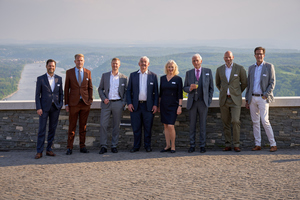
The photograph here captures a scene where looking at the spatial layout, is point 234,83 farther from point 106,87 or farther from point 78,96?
point 78,96

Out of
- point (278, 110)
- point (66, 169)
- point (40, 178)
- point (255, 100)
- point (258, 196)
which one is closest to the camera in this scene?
point (258, 196)

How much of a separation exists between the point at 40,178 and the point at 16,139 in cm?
259

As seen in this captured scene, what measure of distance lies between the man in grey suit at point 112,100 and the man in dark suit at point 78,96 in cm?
26

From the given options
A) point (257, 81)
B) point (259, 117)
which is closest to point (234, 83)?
point (257, 81)

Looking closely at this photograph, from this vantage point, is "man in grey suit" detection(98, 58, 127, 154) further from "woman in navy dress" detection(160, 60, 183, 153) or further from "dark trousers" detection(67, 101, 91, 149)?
"woman in navy dress" detection(160, 60, 183, 153)

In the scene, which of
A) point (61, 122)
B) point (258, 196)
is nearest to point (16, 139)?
point (61, 122)

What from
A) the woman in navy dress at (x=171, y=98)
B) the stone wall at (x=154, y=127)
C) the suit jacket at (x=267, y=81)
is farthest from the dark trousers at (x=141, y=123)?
the suit jacket at (x=267, y=81)

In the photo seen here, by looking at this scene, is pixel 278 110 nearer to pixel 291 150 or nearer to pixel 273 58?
pixel 291 150

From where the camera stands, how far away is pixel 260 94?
605 centimetres

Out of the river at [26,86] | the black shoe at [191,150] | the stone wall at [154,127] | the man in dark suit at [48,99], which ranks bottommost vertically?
the river at [26,86]

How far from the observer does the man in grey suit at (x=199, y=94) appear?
604cm

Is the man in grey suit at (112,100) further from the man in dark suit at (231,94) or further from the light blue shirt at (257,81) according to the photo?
the light blue shirt at (257,81)

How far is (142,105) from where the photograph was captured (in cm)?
621

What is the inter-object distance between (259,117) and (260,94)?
1.45 ft
